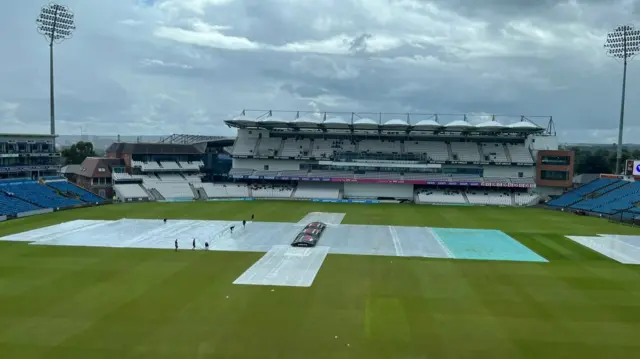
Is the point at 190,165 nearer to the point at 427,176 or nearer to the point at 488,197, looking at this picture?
the point at 427,176

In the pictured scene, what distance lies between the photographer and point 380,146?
227 ft

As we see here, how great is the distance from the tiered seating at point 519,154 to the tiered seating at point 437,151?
855 centimetres

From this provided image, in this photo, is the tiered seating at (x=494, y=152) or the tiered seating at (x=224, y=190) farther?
the tiered seating at (x=494, y=152)

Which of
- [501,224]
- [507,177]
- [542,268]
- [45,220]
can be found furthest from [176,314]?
[507,177]

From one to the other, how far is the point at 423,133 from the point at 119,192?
40738 millimetres

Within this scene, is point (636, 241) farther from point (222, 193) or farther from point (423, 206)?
point (222, 193)

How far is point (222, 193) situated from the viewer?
2515 inches

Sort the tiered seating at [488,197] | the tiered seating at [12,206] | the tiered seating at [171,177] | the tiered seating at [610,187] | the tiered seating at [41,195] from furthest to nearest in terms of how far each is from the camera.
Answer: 1. the tiered seating at [171,177]
2. the tiered seating at [488,197]
3. the tiered seating at [610,187]
4. the tiered seating at [41,195]
5. the tiered seating at [12,206]

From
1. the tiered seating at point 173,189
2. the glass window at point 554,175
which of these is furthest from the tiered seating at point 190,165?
the glass window at point 554,175

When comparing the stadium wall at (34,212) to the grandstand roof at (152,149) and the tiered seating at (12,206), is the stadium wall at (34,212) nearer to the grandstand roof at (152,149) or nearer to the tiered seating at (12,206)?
the tiered seating at (12,206)

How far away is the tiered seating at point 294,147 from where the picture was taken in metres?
68.8

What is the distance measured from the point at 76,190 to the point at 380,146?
39.2 metres

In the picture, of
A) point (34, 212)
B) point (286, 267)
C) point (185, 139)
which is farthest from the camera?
point (185, 139)

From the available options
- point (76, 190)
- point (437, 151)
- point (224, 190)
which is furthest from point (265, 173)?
point (437, 151)
